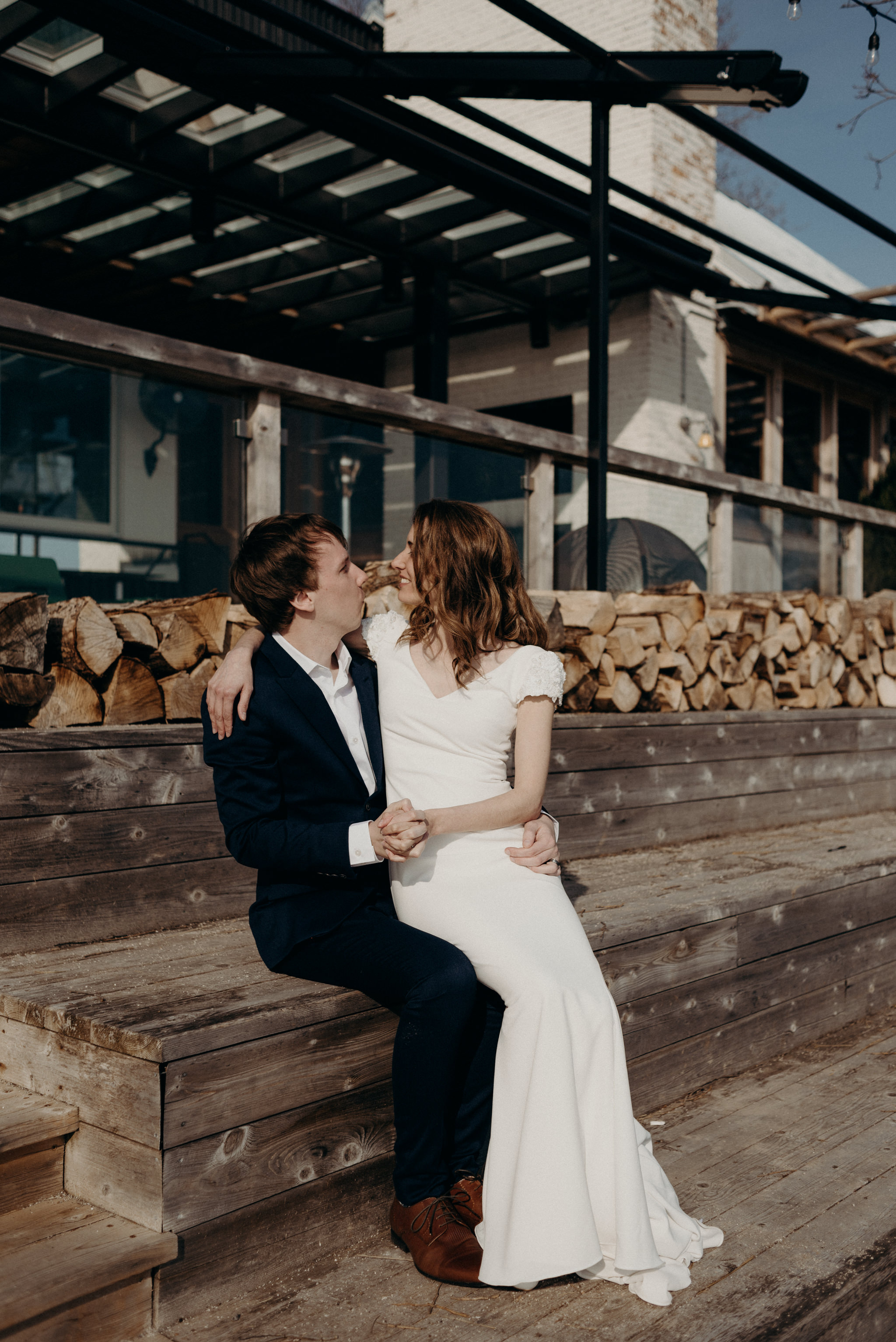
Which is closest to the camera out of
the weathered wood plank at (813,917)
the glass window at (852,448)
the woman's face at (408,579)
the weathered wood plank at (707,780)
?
the woman's face at (408,579)

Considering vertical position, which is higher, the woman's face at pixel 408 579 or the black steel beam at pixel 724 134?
the black steel beam at pixel 724 134

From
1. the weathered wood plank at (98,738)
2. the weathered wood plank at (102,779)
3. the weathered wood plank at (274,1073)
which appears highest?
the weathered wood plank at (98,738)

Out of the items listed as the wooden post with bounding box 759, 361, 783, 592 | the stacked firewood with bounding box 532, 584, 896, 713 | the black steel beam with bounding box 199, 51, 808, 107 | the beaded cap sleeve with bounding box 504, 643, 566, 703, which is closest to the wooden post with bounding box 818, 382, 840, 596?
the wooden post with bounding box 759, 361, 783, 592

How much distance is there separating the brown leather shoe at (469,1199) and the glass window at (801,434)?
38.3 ft

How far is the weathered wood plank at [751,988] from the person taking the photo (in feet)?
9.99

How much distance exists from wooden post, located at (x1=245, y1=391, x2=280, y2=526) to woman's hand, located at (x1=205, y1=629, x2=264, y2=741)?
173 centimetres

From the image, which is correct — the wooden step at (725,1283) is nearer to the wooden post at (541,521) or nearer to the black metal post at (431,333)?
the wooden post at (541,521)

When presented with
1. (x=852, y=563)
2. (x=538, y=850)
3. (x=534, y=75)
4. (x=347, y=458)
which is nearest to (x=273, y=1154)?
A: (x=538, y=850)

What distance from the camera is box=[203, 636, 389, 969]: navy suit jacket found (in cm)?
217

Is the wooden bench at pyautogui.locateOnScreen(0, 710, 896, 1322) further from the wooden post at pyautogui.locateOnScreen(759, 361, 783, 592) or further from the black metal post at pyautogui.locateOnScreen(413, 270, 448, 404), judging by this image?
the wooden post at pyautogui.locateOnScreen(759, 361, 783, 592)

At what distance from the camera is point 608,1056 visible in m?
2.11

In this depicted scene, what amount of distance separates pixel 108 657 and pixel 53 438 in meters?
1.85

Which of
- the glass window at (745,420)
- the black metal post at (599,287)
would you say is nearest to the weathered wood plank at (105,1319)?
the black metal post at (599,287)

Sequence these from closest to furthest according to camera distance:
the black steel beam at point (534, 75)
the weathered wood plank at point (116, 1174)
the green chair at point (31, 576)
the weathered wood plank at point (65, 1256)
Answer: the weathered wood plank at point (65, 1256), the weathered wood plank at point (116, 1174), the green chair at point (31, 576), the black steel beam at point (534, 75)
